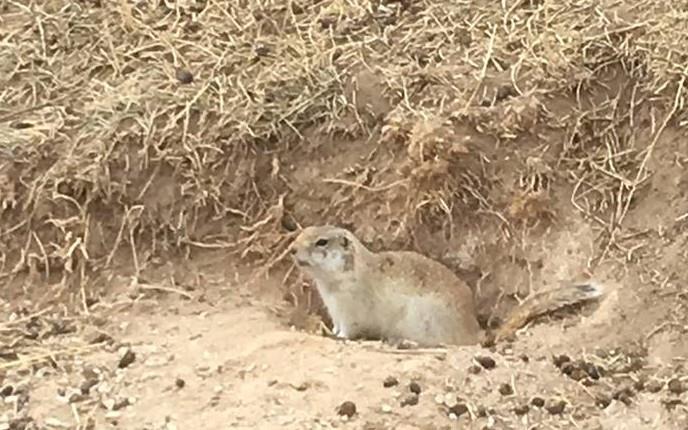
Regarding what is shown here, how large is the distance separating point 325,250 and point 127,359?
3.26ft

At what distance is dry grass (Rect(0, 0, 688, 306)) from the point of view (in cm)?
586

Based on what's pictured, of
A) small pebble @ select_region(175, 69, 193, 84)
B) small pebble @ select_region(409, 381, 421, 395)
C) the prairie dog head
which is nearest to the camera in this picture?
small pebble @ select_region(409, 381, 421, 395)

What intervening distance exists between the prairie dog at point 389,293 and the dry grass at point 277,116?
0.98 ft

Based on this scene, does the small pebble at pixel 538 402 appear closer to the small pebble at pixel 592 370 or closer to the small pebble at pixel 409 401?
the small pebble at pixel 592 370

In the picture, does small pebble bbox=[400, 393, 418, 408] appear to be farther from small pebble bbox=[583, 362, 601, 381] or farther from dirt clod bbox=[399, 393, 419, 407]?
small pebble bbox=[583, 362, 601, 381]

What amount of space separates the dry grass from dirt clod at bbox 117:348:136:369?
31.5 inches

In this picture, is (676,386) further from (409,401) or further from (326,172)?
(326,172)

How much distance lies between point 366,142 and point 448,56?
1.86 ft

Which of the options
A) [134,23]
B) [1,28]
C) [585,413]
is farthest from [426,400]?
[1,28]

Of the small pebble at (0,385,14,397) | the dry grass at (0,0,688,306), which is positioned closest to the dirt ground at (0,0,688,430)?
the dry grass at (0,0,688,306)

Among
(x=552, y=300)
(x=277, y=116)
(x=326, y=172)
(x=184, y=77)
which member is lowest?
(x=552, y=300)

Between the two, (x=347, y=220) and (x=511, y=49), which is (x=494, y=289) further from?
(x=511, y=49)

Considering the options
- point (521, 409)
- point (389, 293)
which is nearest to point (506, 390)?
point (521, 409)

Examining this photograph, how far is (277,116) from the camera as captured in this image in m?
6.04
